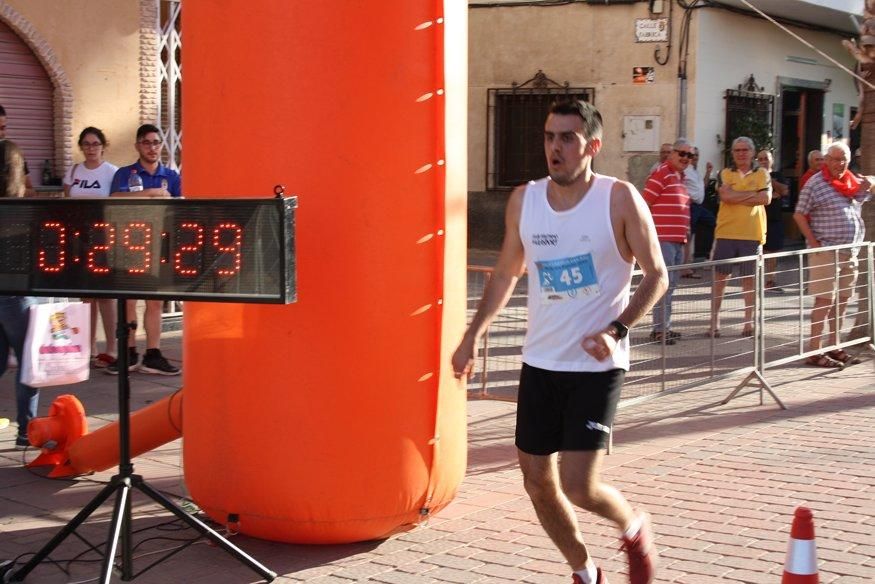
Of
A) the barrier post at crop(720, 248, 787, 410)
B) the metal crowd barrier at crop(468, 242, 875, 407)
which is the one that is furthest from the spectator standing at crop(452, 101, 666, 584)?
the barrier post at crop(720, 248, 787, 410)

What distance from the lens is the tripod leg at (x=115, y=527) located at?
4.97 m

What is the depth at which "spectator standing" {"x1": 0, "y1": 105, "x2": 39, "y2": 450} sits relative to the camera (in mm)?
7492

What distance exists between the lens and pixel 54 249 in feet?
17.5

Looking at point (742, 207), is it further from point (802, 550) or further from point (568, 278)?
point (802, 550)

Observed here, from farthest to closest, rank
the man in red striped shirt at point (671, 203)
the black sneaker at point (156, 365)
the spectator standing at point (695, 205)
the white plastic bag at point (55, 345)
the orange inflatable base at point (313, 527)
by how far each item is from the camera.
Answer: the spectator standing at point (695, 205) → the man in red striped shirt at point (671, 203) → the black sneaker at point (156, 365) → the white plastic bag at point (55, 345) → the orange inflatable base at point (313, 527)

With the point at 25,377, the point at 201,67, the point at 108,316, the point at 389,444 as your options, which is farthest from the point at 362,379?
the point at 108,316

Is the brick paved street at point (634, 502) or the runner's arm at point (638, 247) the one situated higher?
the runner's arm at point (638, 247)

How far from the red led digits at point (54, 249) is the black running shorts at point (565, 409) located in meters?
2.00

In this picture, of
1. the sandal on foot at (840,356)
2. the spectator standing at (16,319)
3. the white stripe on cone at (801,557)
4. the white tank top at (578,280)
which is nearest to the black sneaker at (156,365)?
the spectator standing at (16,319)

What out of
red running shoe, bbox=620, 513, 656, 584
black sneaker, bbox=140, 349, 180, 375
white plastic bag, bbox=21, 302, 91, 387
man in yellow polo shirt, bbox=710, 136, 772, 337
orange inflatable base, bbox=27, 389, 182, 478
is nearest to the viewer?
red running shoe, bbox=620, 513, 656, 584

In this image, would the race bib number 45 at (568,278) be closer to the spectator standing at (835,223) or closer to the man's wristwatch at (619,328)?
the man's wristwatch at (619,328)

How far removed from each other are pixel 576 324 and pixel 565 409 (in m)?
0.34

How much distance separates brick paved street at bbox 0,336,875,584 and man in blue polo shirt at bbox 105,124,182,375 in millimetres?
769

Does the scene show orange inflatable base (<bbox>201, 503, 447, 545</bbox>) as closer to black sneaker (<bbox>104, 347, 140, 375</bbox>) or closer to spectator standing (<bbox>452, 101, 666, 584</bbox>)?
spectator standing (<bbox>452, 101, 666, 584</bbox>)
